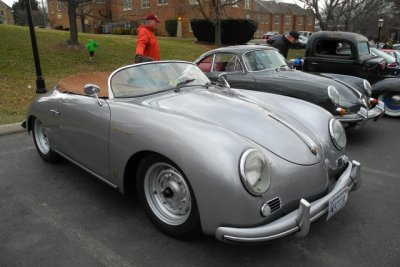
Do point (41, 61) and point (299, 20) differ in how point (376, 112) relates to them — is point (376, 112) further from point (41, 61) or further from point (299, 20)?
point (299, 20)

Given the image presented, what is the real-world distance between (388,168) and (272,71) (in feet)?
8.97

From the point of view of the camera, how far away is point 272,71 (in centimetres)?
652

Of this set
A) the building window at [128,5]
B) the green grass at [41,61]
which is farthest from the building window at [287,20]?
the green grass at [41,61]

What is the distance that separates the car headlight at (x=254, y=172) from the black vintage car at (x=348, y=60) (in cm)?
584

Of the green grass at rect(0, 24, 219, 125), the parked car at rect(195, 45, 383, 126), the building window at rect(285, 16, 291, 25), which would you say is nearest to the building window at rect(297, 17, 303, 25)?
the building window at rect(285, 16, 291, 25)

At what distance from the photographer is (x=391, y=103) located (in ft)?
24.0

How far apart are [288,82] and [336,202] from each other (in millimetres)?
3500

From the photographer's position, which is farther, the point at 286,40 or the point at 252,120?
the point at 286,40

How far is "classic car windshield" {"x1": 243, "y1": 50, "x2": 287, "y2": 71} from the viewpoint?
6457mm

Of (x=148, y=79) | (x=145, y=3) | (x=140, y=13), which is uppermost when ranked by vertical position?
(x=145, y=3)

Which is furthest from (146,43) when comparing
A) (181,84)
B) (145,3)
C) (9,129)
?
(145,3)

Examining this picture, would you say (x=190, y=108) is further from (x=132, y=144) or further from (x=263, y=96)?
(x=263, y=96)

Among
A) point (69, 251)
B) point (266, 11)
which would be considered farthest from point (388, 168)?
point (266, 11)

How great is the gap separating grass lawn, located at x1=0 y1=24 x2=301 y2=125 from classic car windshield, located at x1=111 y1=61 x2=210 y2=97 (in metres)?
4.03
